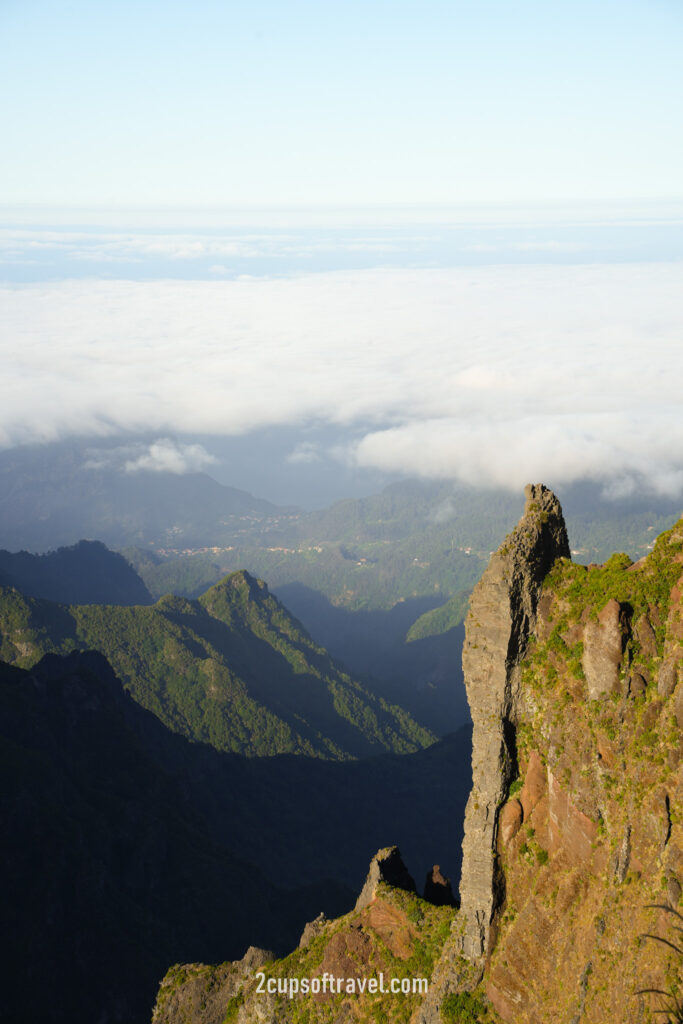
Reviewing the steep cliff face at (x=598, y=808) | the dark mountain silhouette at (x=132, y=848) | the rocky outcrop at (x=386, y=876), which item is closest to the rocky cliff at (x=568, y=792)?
the steep cliff face at (x=598, y=808)

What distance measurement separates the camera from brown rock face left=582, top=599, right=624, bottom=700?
44156 mm

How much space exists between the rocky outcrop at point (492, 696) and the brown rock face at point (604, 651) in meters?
4.77

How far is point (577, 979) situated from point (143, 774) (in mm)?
104165

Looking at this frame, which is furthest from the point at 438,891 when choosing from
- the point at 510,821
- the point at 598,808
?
the point at 598,808

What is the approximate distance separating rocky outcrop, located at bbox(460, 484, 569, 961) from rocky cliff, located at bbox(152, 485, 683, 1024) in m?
0.09

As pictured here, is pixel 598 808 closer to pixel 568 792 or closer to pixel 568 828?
pixel 568 792

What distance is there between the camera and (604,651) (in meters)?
44.7

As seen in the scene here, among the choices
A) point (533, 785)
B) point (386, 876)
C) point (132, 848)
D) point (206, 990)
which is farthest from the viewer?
point (132, 848)

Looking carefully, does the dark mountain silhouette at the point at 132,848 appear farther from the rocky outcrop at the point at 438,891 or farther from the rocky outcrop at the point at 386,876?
the rocky outcrop at the point at 438,891

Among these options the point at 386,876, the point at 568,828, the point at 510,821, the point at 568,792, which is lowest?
the point at 386,876

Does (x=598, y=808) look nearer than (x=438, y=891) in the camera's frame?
Yes

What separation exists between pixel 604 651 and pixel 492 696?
802cm

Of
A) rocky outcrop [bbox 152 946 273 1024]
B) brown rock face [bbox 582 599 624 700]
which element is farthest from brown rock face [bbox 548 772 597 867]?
rocky outcrop [bbox 152 946 273 1024]

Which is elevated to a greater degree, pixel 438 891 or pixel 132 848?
pixel 438 891
